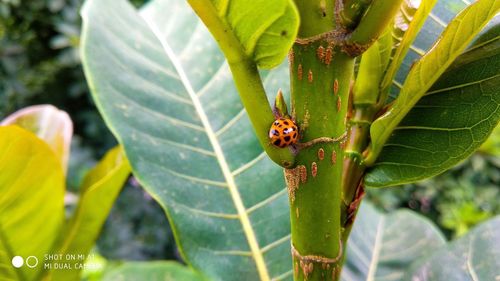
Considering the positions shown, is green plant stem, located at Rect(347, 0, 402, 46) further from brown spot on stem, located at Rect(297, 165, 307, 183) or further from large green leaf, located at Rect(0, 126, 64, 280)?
large green leaf, located at Rect(0, 126, 64, 280)

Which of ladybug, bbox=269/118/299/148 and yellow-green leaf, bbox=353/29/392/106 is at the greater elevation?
ladybug, bbox=269/118/299/148

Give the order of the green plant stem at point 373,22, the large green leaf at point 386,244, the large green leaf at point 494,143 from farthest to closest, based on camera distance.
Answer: the large green leaf at point 494,143 < the large green leaf at point 386,244 < the green plant stem at point 373,22

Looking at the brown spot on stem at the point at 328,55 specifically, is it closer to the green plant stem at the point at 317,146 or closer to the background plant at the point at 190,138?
the green plant stem at the point at 317,146

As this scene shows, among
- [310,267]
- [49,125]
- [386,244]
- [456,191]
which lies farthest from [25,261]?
[456,191]

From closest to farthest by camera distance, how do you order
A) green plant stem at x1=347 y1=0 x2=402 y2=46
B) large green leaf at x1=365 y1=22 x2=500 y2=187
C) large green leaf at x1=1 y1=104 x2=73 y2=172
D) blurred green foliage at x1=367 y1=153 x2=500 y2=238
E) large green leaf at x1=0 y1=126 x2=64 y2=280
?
green plant stem at x1=347 y1=0 x2=402 y2=46, large green leaf at x1=365 y1=22 x2=500 y2=187, large green leaf at x1=0 y1=126 x2=64 y2=280, large green leaf at x1=1 y1=104 x2=73 y2=172, blurred green foliage at x1=367 y1=153 x2=500 y2=238

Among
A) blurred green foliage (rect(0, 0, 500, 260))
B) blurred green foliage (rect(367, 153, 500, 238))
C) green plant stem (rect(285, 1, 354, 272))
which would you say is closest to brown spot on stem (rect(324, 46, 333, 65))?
green plant stem (rect(285, 1, 354, 272))

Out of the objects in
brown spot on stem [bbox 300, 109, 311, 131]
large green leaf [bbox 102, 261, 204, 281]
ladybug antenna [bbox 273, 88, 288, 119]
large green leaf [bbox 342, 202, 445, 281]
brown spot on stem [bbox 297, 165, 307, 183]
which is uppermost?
ladybug antenna [bbox 273, 88, 288, 119]

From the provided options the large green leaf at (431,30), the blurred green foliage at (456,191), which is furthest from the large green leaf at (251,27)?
the blurred green foliage at (456,191)

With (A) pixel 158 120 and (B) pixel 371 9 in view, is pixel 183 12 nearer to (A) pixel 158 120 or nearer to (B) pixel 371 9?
(A) pixel 158 120
